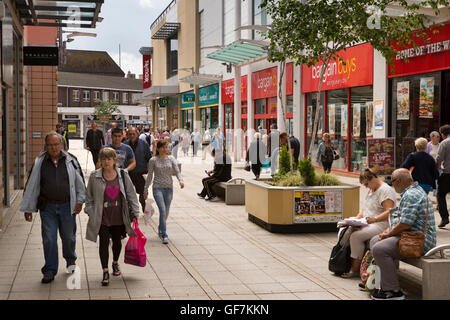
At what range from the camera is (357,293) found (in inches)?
248

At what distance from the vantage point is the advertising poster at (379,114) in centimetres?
1742

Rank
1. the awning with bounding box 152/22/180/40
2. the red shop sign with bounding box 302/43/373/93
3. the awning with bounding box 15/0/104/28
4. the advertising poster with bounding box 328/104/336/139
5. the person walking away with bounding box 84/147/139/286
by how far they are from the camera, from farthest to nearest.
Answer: the awning with bounding box 152/22/180/40
the advertising poster with bounding box 328/104/336/139
the red shop sign with bounding box 302/43/373/93
the awning with bounding box 15/0/104/28
the person walking away with bounding box 84/147/139/286

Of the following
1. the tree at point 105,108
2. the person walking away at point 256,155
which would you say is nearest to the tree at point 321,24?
the person walking away at point 256,155

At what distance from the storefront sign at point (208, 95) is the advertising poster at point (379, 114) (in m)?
18.4

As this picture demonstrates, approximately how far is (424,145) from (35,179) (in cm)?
712

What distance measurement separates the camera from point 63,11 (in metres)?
12.8

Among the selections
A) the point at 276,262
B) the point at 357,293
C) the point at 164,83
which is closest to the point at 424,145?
the point at 276,262

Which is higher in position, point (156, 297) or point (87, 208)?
point (87, 208)

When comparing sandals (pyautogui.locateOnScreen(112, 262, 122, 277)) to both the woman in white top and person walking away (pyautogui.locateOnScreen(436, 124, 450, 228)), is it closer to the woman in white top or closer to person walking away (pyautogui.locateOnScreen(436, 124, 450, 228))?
the woman in white top

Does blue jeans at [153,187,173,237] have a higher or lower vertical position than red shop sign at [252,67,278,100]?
lower

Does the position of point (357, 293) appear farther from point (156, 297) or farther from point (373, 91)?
point (373, 91)

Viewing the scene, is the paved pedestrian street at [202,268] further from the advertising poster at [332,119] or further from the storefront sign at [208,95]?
the storefront sign at [208,95]

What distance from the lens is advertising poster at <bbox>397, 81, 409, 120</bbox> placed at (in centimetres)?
1644

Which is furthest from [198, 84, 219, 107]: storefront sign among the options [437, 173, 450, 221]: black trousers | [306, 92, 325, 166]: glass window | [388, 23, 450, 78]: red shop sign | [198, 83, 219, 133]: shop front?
[437, 173, 450, 221]: black trousers
